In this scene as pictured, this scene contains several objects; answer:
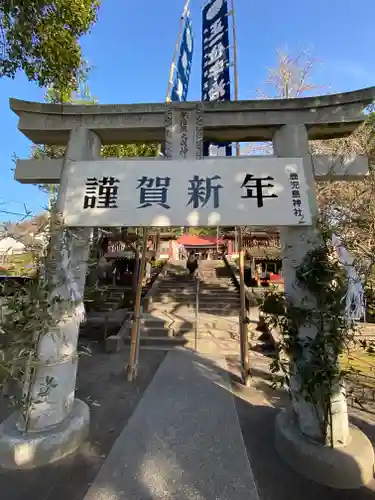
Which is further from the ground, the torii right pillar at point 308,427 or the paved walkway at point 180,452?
the torii right pillar at point 308,427

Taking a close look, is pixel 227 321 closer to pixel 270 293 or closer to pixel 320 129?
pixel 270 293

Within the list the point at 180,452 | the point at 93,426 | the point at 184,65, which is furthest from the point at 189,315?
the point at 184,65

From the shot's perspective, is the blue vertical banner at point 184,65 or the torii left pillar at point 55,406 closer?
the torii left pillar at point 55,406

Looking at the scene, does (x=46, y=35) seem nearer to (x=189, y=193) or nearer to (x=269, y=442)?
(x=189, y=193)

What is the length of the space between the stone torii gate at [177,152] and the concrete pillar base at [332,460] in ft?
0.04

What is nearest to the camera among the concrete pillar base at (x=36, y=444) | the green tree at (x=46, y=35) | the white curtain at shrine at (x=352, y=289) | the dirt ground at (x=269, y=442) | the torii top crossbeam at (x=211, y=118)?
the dirt ground at (x=269, y=442)

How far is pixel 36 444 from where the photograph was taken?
2842 mm

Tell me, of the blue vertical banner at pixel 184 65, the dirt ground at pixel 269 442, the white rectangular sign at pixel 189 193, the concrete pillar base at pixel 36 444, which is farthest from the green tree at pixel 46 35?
the dirt ground at pixel 269 442

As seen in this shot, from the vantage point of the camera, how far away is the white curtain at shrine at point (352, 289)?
2.94m

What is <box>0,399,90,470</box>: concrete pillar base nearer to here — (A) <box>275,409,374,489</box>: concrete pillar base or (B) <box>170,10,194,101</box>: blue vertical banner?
(A) <box>275,409,374,489</box>: concrete pillar base

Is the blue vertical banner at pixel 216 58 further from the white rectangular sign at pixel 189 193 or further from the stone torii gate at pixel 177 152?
the white rectangular sign at pixel 189 193

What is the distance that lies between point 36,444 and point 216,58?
23.3ft

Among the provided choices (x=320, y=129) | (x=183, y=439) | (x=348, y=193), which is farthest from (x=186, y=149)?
(x=348, y=193)

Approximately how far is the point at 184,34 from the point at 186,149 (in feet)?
15.3
